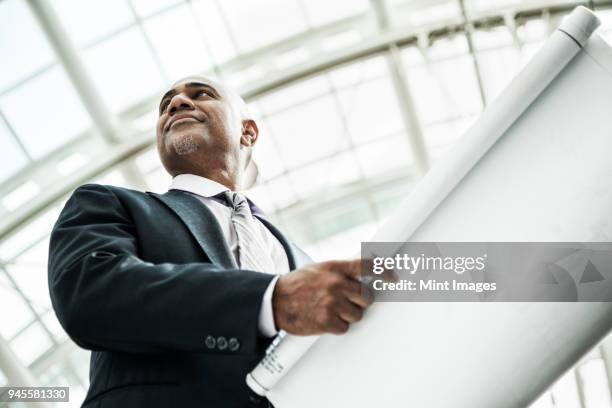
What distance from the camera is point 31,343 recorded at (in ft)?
37.4

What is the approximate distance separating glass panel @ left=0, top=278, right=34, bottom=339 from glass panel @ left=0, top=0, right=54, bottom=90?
12.4ft

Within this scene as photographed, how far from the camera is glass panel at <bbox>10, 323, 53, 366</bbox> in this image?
443 inches

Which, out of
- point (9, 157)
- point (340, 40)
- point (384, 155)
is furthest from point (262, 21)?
point (384, 155)

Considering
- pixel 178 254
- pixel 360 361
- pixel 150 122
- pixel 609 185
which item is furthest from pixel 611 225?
pixel 150 122

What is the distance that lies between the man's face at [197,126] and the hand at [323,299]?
1557 mm

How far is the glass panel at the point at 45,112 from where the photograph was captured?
9.04 meters

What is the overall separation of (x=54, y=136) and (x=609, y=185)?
9.73 metres

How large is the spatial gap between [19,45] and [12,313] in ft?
Answer: 16.7

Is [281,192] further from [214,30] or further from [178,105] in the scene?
[178,105]

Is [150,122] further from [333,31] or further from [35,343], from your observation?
[35,343]

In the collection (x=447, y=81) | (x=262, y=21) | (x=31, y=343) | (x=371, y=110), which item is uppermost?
(x=262, y=21)

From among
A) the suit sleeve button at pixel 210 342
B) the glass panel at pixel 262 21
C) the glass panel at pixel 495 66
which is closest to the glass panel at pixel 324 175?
the glass panel at pixel 262 21

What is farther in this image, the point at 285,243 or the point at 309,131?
the point at 309,131

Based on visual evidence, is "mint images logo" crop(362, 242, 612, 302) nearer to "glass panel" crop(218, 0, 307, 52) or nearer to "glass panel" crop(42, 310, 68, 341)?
"glass panel" crop(218, 0, 307, 52)
